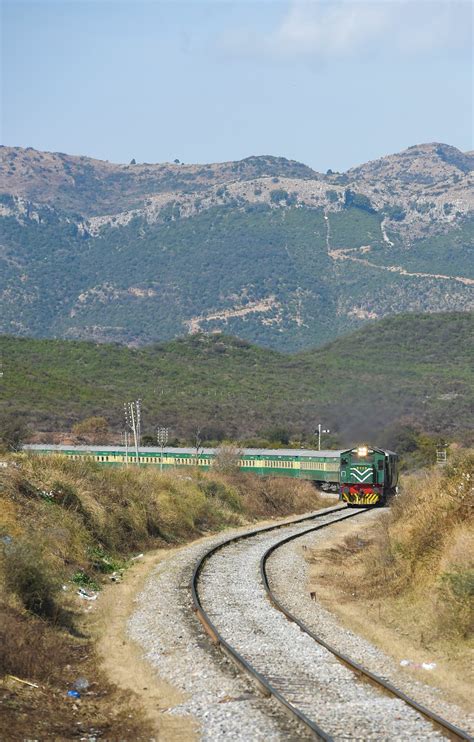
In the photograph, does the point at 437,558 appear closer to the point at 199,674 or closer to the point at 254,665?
the point at 254,665

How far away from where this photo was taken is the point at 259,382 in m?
132

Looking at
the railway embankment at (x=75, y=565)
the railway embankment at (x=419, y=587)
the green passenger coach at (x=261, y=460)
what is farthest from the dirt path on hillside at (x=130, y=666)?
the green passenger coach at (x=261, y=460)

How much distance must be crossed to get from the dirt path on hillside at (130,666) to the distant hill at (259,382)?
44.7 m

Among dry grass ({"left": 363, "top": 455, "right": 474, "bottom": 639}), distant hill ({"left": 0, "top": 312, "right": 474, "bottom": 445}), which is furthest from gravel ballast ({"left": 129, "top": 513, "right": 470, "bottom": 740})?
distant hill ({"left": 0, "top": 312, "right": 474, "bottom": 445})

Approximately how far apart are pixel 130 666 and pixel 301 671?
106 inches

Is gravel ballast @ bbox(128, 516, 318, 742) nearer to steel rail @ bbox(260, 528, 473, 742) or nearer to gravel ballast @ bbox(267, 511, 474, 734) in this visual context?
steel rail @ bbox(260, 528, 473, 742)

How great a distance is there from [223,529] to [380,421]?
1274 inches

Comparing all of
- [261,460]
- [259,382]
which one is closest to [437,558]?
[261,460]

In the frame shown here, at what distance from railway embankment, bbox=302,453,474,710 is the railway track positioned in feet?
2.41

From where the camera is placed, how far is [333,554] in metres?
30.1

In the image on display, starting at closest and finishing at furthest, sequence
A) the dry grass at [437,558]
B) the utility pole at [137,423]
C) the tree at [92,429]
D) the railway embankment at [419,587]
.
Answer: the railway embankment at [419,587]
the dry grass at [437,558]
the utility pole at [137,423]
the tree at [92,429]

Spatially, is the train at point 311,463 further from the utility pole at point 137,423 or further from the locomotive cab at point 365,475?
the utility pole at point 137,423

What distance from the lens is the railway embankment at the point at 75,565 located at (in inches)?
485

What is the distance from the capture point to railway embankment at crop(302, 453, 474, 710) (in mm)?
14781
